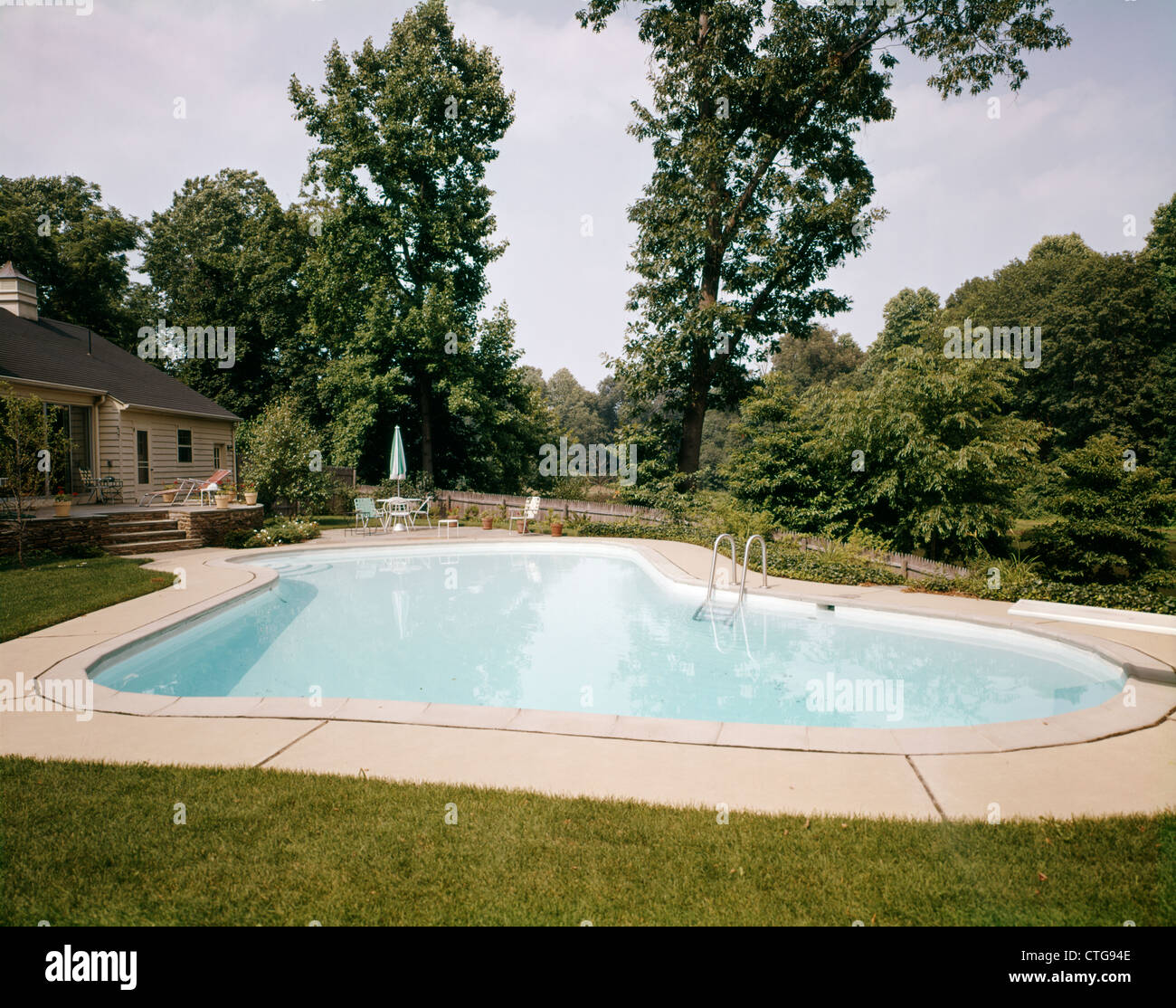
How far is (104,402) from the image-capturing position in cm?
1717

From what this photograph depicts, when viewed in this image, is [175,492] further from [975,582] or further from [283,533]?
[975,582]

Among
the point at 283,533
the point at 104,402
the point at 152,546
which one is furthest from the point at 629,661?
the point at 104,402

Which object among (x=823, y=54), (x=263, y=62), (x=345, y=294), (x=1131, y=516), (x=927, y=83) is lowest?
(x=1131, y=516)

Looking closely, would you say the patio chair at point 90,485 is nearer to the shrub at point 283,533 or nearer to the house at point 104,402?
the house at point 104,402

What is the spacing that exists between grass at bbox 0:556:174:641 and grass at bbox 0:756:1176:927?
4.93 metres

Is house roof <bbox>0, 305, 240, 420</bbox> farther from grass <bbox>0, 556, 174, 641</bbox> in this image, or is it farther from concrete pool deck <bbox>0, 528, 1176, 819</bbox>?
concrete pool deck <bbox>0, 528, 1176, 819</bbox>

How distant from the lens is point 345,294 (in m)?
24.5

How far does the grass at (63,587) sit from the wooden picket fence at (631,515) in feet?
35.0

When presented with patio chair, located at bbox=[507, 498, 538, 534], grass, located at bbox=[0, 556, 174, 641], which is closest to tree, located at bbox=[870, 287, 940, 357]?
patio chair, located at bbox=[507, 498, 538, 534]

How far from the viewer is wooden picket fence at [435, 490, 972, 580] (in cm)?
1084
